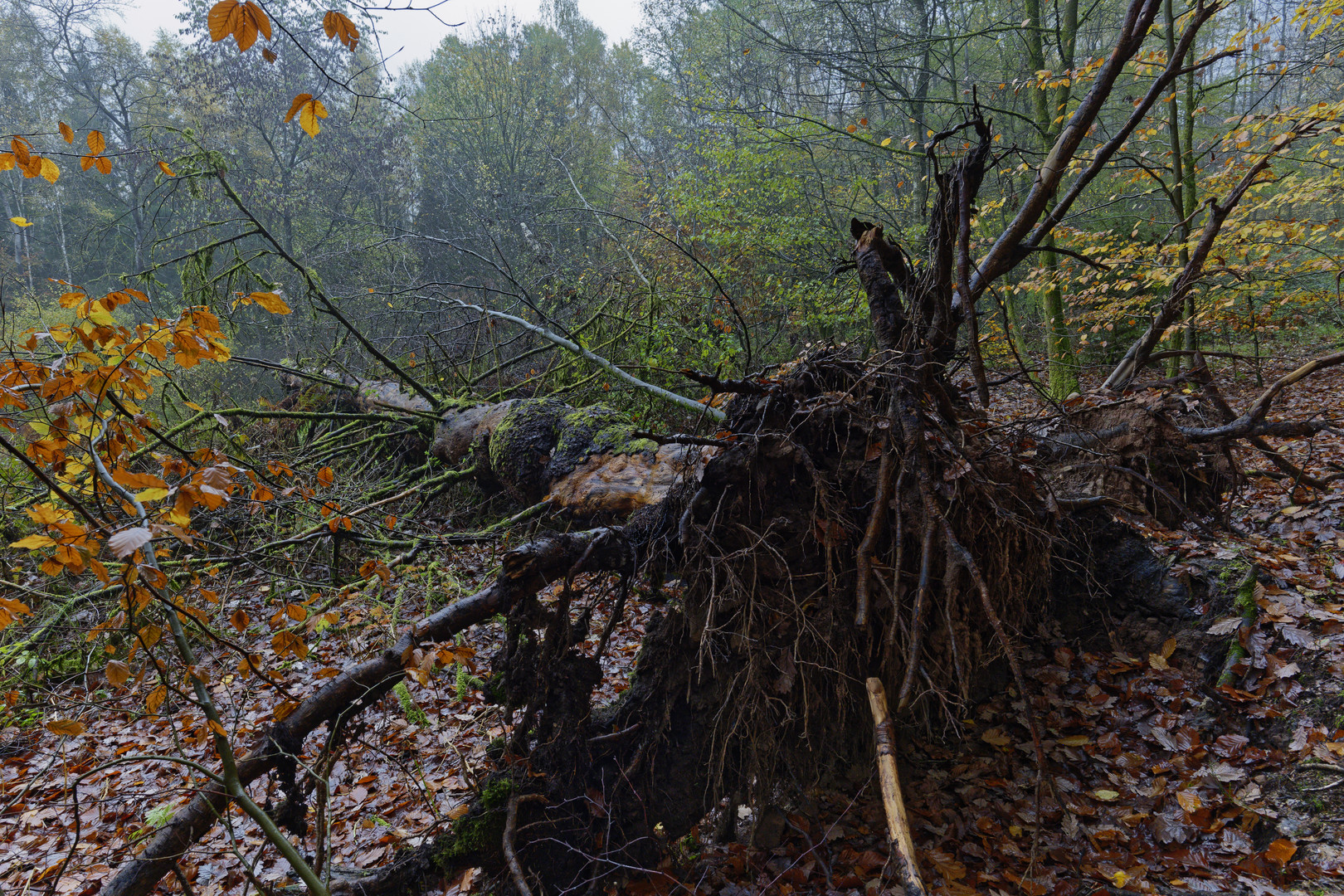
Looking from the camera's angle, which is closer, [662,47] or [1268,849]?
[1268,849]

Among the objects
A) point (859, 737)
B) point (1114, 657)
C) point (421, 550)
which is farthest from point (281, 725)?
point (1114, 657)

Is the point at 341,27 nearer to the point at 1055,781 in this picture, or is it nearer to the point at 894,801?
the point at 894,801

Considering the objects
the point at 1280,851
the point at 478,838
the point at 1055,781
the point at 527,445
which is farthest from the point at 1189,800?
the point at 527,445

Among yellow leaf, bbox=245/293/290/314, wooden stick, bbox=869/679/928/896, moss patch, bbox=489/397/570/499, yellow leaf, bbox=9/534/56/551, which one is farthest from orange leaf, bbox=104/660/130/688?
moss patch, bbox=489/397/570/499

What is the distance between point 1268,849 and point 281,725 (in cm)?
382

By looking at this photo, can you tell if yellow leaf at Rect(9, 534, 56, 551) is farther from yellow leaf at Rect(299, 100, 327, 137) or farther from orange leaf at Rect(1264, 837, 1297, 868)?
orange leaf at Rect(1264, 837, 1297, 868)

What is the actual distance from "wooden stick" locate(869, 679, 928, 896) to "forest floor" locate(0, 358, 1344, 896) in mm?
537

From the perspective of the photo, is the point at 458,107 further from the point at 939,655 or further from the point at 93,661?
the point at 939,655

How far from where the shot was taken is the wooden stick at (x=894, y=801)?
1.52 metres

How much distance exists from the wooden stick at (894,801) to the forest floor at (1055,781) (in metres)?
0.54

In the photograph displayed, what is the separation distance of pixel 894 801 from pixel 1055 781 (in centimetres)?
186

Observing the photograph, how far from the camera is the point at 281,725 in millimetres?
2256

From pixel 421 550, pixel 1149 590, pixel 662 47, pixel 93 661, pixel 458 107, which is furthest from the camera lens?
pixel 662 47

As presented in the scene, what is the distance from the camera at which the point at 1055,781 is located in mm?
2914
